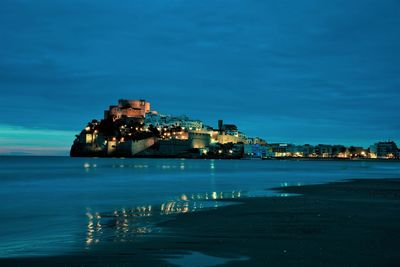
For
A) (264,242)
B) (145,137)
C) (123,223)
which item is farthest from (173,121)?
(264,242)

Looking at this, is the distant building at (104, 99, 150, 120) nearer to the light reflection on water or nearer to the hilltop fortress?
the hilltop fortress

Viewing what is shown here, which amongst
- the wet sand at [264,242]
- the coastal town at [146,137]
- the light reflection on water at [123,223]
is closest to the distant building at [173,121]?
the coastal town at [146,137]

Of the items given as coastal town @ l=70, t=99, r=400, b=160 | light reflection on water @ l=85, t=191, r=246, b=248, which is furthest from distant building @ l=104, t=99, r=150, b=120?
light reflection on water @ l=85, t=191, r=246, b=248

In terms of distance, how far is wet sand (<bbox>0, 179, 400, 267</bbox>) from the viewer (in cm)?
696

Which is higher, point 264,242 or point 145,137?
point 145,137

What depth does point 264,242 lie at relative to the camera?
8.47m

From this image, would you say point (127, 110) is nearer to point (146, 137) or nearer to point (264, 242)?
point (146, 137)

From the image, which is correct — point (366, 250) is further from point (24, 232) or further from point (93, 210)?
point (93, 210)

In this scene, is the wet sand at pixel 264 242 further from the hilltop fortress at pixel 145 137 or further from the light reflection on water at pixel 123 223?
the hilltop fortress at pixel 145 137

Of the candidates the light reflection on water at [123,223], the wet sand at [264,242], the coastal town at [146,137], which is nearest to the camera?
the wet sand at [264,242]

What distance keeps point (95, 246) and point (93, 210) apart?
7.14m

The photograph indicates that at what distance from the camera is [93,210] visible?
595 inches

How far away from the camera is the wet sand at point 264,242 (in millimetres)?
6959

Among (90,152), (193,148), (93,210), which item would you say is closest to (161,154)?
(193,148)
